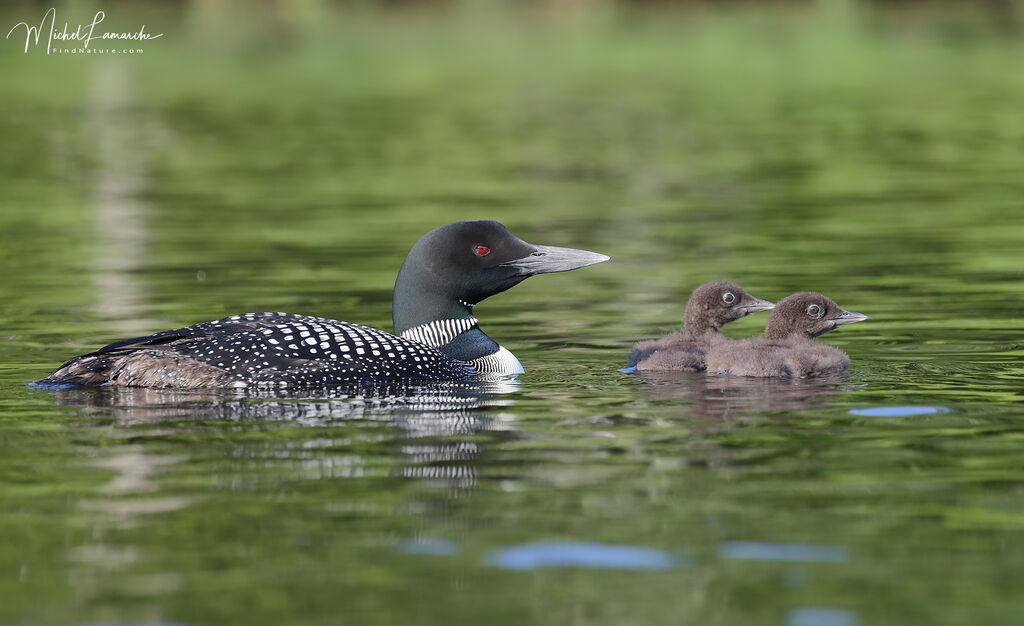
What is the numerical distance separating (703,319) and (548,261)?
2.95ft

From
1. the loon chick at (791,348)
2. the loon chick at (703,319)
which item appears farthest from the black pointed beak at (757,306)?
the loon chick at (791,348)

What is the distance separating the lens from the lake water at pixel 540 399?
16.0 ft

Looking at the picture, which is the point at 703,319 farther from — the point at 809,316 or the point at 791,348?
the point at 791,348

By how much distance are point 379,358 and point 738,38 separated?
37939 millimetres

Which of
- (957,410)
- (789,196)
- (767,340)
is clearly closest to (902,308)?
(767,340)

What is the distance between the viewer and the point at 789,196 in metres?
17.7

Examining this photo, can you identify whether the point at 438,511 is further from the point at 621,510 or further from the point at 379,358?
the point at 379,358

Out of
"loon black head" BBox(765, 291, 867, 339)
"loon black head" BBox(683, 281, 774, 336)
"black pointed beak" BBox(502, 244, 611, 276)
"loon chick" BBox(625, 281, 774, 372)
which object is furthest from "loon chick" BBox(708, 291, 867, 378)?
"black pointed beak" BBox(502, 244, 611, 276)

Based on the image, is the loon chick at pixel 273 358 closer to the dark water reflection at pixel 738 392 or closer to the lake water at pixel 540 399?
the lake water at pixel 540 399

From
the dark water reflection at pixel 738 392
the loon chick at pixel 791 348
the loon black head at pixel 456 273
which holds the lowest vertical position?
the dark water reflection at pixel 738 392

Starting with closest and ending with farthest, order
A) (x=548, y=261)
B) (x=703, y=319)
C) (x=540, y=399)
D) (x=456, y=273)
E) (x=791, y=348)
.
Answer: (x=540, y=399) < (x=791, y=348) < (x=456, y=273) < (x=548, y=261) < (x=703, y=319)

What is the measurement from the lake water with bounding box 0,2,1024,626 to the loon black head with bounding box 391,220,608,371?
19.2 inches

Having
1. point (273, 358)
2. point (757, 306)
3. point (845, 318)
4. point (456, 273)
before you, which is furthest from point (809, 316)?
point (273, 358)

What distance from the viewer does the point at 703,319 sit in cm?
902
